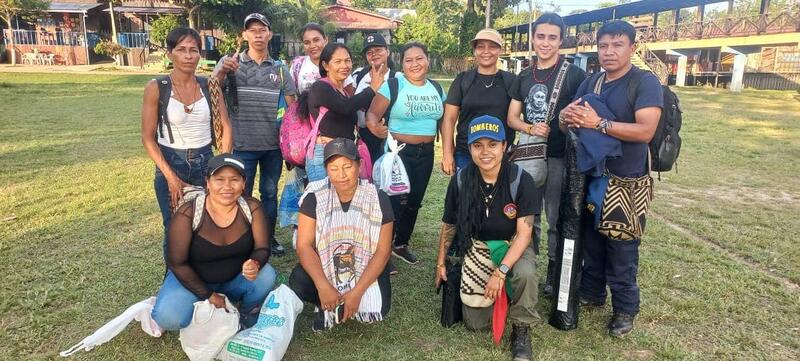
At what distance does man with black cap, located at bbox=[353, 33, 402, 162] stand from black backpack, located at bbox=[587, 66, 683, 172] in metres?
1.81

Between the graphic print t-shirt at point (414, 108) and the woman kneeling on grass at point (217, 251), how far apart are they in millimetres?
1383

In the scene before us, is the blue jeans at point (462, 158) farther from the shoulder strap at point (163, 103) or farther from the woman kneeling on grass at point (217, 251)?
the shoulder strap at point (163, 103)

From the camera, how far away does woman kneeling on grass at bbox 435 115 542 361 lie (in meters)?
3.06

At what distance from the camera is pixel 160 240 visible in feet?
16.0

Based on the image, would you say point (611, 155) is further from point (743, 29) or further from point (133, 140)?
point (743, 29)

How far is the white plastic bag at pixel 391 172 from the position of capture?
393cm

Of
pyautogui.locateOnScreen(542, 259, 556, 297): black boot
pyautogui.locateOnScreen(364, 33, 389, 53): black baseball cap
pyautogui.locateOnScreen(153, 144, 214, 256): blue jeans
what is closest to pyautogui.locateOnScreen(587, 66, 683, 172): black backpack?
pyautogui.locateOnScreen(542, 259, 556, 297): black boot

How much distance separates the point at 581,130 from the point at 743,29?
2379 cm

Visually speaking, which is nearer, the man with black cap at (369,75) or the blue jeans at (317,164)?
the blue jeans at (317,164)

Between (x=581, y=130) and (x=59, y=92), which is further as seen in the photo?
(x=59, y=92)

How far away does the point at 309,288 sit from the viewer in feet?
10.6

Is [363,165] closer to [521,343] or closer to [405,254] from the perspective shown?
[405,254]

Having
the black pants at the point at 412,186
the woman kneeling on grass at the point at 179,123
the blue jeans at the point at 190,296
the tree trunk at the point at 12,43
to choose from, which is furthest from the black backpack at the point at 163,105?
the tree trunk at the point at 12,43

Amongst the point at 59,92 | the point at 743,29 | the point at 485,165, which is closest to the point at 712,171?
the point at 485,165
